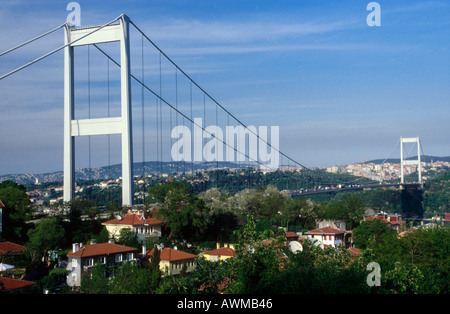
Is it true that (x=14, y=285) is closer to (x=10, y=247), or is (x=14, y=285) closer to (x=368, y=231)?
(x=10, y=247)

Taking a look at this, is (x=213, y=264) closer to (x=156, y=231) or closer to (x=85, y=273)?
(x=85, y=273)

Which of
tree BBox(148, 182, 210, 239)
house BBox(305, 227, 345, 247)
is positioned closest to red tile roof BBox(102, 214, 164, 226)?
tree BBox(148, 182, 210, 239)

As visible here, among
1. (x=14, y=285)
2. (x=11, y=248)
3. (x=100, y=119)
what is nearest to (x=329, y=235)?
(x=100, y=119)

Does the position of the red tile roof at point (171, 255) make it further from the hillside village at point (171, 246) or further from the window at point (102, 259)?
the window at point (102, 259)

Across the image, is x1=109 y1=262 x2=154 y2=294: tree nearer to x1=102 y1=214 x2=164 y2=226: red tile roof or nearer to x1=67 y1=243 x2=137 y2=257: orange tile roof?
x1=67 y1=243 x2=137 y2=257: orange tile roof

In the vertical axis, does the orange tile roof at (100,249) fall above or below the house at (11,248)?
below

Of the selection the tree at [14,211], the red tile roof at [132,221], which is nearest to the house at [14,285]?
the tree at [14,211]
